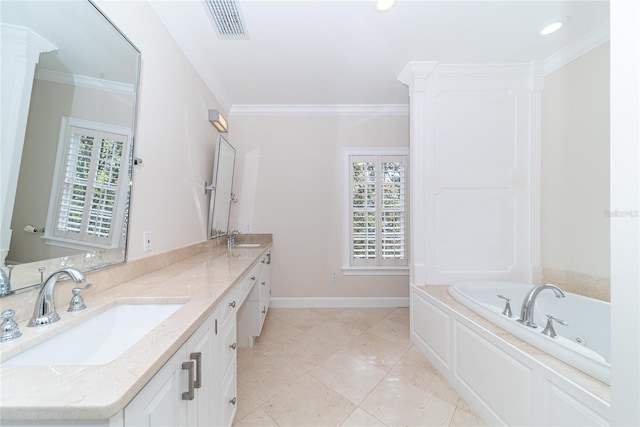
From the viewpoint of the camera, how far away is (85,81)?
41.5 inches

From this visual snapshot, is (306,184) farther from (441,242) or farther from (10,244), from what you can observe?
(10,244)

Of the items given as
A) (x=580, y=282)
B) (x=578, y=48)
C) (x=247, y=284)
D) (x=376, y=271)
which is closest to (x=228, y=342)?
(x=247, y=284)

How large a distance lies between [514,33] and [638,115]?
1.92 metres

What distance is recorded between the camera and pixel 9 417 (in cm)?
47

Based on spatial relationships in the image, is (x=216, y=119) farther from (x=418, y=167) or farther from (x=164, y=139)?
(x=418, y=167)

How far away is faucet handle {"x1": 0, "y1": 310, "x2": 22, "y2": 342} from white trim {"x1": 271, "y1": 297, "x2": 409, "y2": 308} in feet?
8.49

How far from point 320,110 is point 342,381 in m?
2.98

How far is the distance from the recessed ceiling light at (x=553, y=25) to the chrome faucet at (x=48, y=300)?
3.18 m

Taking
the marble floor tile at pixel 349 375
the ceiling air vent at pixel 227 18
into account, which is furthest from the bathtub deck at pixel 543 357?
the ceiling air vent at pixel 227 18

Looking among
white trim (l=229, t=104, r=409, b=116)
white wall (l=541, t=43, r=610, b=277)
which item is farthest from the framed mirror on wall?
white wall (l=541, t=43, r=610, b=277)

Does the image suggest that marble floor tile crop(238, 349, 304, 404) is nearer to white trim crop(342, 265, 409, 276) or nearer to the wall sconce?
white trim crop(342, 265, 409, 276)

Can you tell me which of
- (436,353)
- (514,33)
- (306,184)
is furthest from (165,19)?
(436,353)

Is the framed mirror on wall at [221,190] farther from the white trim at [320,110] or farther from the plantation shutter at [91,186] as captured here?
the plantation shutter at [91,186]

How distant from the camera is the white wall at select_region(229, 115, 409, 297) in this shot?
125 inches
